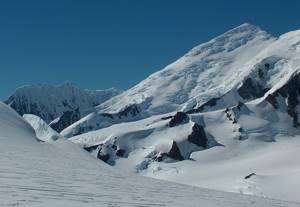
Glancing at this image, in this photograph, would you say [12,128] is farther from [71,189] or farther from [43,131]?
[71,189]

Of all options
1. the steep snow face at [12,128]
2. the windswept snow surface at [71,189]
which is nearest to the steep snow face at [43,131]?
the steep snow face at [12,128]

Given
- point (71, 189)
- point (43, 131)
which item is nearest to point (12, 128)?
point (43, 131)

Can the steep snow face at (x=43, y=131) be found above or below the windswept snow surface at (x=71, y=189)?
above

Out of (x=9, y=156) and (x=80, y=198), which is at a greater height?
(x=9, y=156)

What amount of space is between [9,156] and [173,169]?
6590 inches

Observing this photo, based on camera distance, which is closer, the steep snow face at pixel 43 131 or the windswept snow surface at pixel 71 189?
the windswept snow surface at pixel 71 189

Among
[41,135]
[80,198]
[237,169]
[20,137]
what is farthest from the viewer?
[237,169]

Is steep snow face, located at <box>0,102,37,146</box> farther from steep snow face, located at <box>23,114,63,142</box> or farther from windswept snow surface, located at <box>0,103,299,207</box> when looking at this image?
windswept snow surface, located at <box>0,103,299,207</box>

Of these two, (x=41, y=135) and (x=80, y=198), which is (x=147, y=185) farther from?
(x=41, y=135)

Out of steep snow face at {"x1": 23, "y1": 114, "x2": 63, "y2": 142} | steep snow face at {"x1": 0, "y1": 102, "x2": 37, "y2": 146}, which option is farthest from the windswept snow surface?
steep snow face at {"x1": 23, "y1": 114, "x2": 63, "y2": 142}

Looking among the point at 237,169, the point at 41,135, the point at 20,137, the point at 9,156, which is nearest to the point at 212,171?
the point at 237,169

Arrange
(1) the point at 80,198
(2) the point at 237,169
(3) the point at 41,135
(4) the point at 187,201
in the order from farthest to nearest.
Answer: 1. (2) the point at 237,169
2. (3) the point at 41,135
3. (4) the point at 187,201
4. (1) the point at 80,198

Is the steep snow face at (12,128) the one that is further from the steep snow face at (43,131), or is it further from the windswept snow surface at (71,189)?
the windswept snow surface at (71,189)

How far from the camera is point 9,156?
29.5 meters
